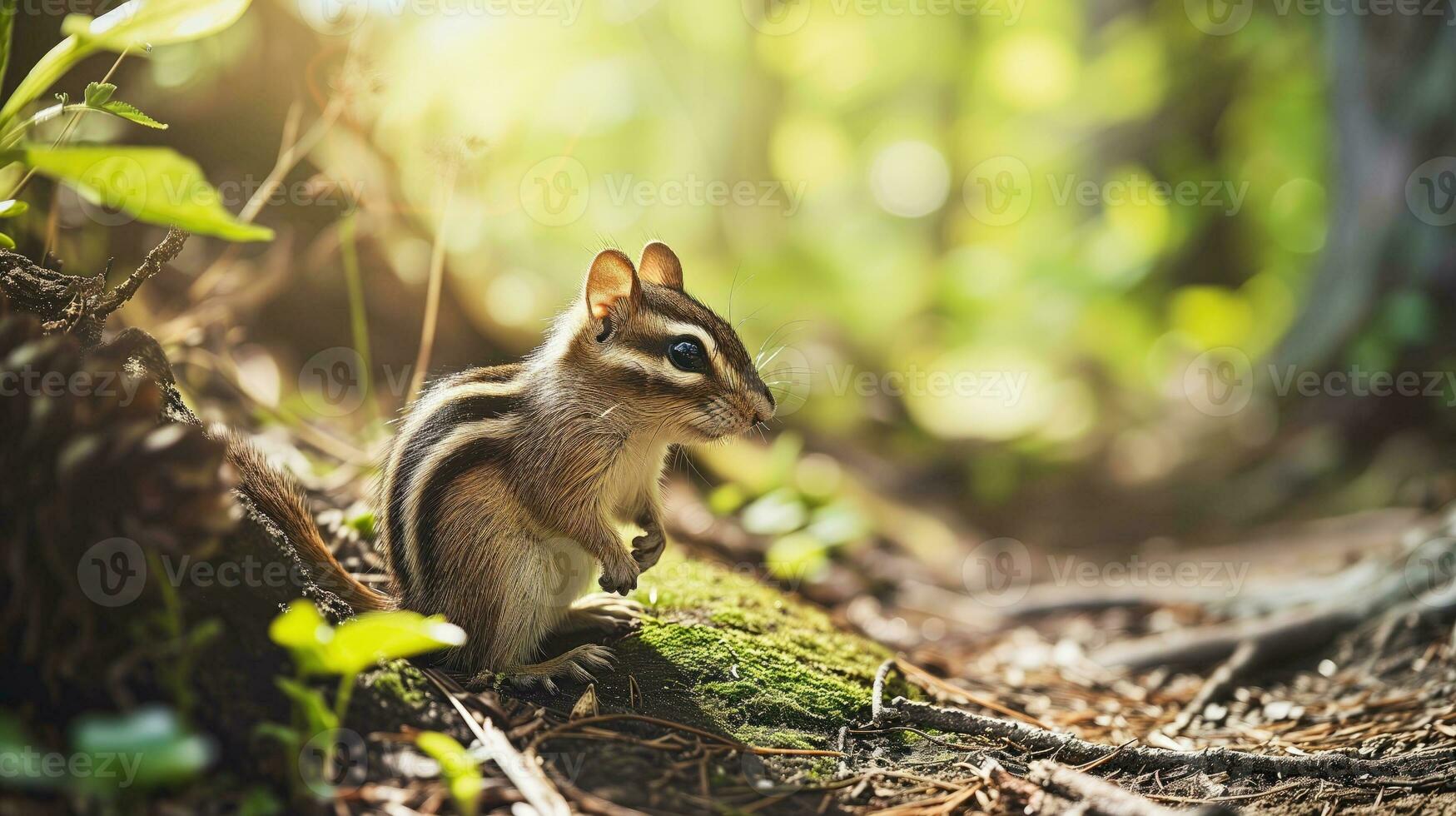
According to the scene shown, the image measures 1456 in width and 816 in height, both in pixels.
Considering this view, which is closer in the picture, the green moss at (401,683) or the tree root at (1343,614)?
the green moss at (401,683)

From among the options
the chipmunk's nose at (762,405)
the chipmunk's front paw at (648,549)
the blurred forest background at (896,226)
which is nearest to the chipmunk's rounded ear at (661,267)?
the blurred forest background at (896,226)

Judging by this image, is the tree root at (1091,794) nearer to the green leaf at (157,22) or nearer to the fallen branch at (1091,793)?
the fallen branch at (1091,793)

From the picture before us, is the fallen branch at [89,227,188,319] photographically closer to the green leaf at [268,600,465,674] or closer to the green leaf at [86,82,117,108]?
the green leaf at [86,82,117,108]

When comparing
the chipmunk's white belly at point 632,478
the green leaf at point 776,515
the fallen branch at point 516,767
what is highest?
the chipmunk's white belly at point 632,478

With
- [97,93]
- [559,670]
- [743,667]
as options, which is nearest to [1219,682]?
[743,667]

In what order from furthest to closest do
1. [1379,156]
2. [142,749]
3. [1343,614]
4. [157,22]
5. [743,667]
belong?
[1379,156] → [1343,614] → [743,667] → [157,22] → [142,749]

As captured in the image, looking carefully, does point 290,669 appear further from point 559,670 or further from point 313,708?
point 559,670

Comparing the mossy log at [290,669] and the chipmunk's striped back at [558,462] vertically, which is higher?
the chipmunk's striped back at [558,462]

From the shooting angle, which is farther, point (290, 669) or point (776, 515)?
point (776, 515)
